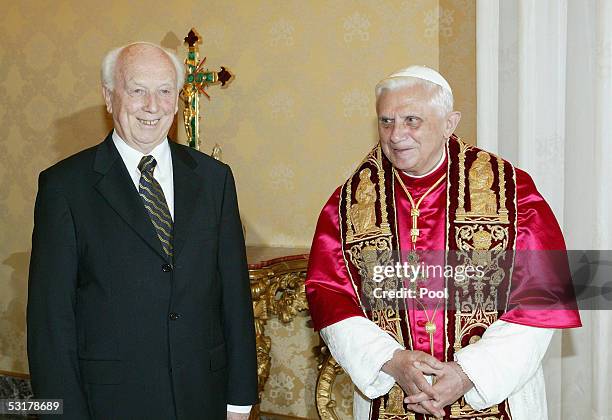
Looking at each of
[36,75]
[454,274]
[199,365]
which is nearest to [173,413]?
[199,365]

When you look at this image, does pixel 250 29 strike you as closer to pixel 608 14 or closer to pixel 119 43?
pixel 119 43

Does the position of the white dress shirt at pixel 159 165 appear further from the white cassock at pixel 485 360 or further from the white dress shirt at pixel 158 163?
the white cassock at pixel 485 360

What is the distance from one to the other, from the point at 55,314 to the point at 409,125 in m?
1.28

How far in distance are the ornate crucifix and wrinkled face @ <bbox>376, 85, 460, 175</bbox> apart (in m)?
1.86

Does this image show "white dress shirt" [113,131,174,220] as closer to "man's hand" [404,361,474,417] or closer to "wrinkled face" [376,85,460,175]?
"wrinkled face" [376,85,460,175]

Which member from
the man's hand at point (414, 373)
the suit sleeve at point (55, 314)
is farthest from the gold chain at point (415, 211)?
the suit sleeve at point (55, 314)

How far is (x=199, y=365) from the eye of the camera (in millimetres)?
2432

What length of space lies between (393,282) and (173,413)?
895mm

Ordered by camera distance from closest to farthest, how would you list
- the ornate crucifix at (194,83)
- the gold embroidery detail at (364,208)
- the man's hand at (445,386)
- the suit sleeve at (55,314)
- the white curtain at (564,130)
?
the suit sleeve at (55,314)
the man's hand at (445,386)
the gold embroidery detail at (364,208)
the white curtain at (564,130)
the ornate crucifix at (194,83)

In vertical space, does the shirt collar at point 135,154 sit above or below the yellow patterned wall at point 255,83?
below

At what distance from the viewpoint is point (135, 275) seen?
7.66 ft

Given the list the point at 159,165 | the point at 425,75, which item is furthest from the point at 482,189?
the point at 159,165

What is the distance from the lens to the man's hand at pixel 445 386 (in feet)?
8.24

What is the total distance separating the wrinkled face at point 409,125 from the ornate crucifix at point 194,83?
186 centimetres
